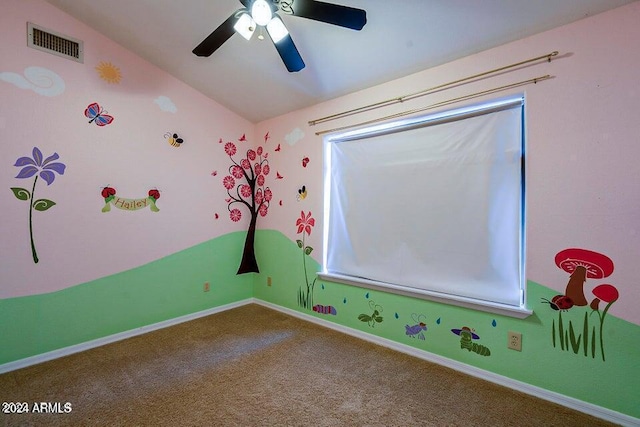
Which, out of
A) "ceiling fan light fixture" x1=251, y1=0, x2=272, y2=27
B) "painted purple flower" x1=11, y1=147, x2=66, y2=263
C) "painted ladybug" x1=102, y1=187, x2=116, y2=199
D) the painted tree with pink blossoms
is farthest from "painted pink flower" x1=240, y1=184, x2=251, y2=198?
"ceiling fan light fixture" x1=251, y1=0, x2=272, y2=27

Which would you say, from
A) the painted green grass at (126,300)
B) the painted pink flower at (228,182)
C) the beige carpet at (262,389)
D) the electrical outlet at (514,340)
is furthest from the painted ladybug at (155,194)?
the electrical outlet at (514,340)

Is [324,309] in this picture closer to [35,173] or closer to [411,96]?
[411,96]

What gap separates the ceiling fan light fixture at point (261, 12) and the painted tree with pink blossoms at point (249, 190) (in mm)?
2083

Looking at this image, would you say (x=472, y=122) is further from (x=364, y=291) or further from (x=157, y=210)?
(x=157, y=210)

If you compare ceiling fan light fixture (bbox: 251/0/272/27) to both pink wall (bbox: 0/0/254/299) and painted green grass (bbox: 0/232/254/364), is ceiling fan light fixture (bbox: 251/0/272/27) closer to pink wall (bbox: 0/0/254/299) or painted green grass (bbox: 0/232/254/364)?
pink wall (bbox: 0/0/254/299)

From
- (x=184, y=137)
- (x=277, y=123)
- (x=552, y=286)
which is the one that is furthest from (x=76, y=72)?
(x=552, y=286)

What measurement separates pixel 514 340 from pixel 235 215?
3084 millimetres

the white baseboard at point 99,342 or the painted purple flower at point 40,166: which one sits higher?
the painted purple flower at point 40,166

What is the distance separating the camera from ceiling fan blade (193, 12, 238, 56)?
67.2 inches

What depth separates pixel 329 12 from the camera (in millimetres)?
1560

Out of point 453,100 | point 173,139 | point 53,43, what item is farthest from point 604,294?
point 53,43

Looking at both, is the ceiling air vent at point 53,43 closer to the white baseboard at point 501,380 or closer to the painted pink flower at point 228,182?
the painted pink flower at point 228,182

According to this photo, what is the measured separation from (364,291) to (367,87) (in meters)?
1.96

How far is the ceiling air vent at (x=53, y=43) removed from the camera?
226 centimetres
